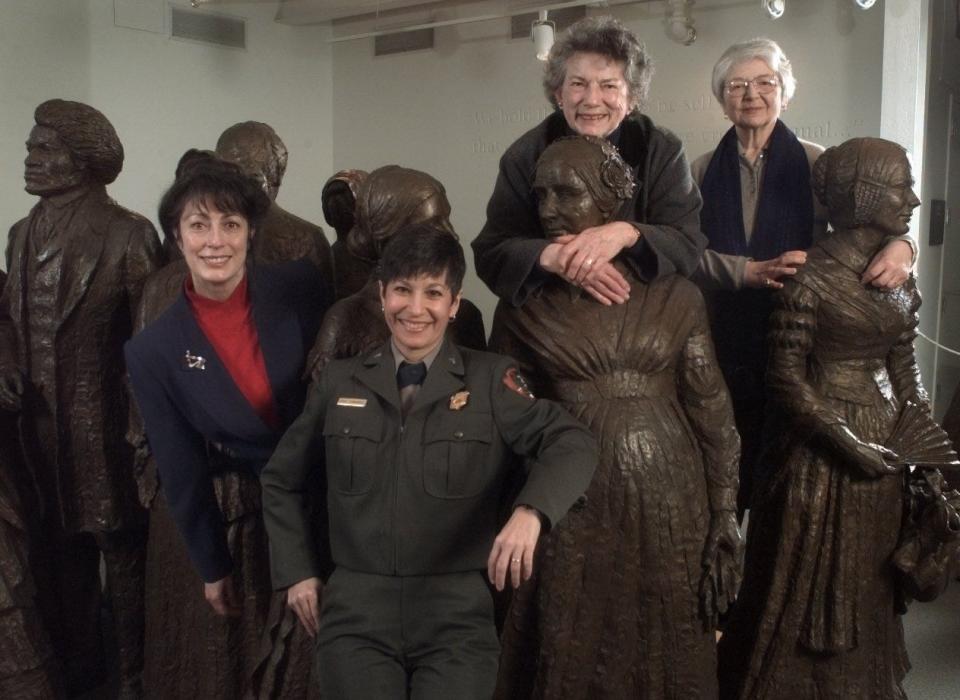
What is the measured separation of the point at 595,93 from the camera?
2.61m

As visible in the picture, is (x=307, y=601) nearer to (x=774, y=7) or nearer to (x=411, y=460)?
(x=411, y=460)

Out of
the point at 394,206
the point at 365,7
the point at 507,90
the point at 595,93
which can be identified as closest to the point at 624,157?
the point at 595,93

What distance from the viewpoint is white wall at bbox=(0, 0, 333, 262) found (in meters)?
5.58

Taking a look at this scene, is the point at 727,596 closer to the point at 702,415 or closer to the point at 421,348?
the point at 702,415

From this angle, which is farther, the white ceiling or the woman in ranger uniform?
the white ceiling

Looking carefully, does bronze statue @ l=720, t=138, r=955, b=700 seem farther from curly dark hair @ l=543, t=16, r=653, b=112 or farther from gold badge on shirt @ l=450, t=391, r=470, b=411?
gold badge on shirt @ l=450, t=391, r=470, b=411

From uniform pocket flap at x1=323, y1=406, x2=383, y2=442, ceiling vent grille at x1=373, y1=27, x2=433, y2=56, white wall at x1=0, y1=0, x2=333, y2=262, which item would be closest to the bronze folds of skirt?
uniform pocket flap at x1=323, y1=406, x2=383, y2=442

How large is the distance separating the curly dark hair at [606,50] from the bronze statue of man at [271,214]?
900 mm

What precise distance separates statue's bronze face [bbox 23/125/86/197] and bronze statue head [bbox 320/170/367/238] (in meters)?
0.80

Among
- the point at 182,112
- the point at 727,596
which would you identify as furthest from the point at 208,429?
the point at 182,112

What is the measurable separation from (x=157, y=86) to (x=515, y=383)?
490 centimetres

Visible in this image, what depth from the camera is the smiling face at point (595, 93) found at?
261 cm

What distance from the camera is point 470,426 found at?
213 cm

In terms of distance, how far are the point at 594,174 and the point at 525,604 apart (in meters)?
1.01
